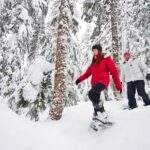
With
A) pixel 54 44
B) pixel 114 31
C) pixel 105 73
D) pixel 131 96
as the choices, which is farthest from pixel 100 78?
Result: pixel 114 31

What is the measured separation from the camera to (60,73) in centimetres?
845

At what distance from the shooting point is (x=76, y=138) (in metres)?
6.48

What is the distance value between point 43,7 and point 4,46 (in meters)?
4.21

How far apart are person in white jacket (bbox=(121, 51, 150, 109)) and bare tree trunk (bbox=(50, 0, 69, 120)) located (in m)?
2.33

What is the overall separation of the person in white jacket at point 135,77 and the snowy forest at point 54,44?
90.3 inches

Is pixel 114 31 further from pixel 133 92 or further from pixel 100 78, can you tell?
pixel 100 78

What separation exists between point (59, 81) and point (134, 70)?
8.80 ft

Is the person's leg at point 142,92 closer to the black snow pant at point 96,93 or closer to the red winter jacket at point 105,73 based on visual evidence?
the red winter jacket at point 105,73

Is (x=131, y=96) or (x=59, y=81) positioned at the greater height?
(x=59, y=81)

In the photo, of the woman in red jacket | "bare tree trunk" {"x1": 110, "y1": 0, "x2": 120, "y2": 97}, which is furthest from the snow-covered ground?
"bare tree trunk" {"x1": 110, "y1": 0, "x2": 120, "y2": 97}

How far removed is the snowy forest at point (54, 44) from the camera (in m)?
8.95

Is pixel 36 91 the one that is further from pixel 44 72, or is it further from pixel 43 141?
pixel 43 141

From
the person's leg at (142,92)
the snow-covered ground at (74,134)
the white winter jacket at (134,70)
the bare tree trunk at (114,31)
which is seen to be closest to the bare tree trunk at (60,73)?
the snow-covered ground at (74,134)

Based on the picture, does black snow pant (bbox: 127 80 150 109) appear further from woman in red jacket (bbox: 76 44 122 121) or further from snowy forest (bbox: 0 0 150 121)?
snowy forest (bbox: 0 0 150 121)
